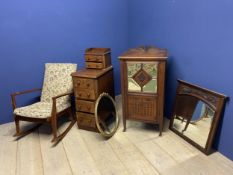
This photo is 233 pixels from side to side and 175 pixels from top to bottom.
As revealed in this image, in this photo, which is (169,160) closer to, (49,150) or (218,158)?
(218,158)

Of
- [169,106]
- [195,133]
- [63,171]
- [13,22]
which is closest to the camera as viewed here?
[63,171]

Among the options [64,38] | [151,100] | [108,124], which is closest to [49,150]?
[108,124]

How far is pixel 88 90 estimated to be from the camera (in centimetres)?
221

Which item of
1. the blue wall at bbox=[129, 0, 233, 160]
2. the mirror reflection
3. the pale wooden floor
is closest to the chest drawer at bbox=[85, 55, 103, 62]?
the blue wall at bbox=[129, 0, 233, 160]

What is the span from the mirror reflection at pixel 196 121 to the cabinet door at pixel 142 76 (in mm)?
444

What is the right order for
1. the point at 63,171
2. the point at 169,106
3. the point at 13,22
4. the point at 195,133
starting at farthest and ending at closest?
the point at 169,106 → the point at 13,22 → the point at 195,133 → the point at 63,171

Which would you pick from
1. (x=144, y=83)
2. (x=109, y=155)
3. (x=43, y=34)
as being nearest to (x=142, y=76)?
(x=144, y=83)

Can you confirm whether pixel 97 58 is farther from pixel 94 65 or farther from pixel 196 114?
pixel 196 114

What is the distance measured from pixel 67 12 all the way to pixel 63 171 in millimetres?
1925

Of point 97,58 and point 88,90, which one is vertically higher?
point 97,58

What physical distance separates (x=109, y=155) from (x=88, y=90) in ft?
2.38

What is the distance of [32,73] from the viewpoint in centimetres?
262

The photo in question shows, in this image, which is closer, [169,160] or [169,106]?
[169,160]

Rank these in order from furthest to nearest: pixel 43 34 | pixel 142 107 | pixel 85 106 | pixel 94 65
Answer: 1. pixel 43 34
2. pixel 94 65
3. pixel 85 106
4. pixel 142 107
